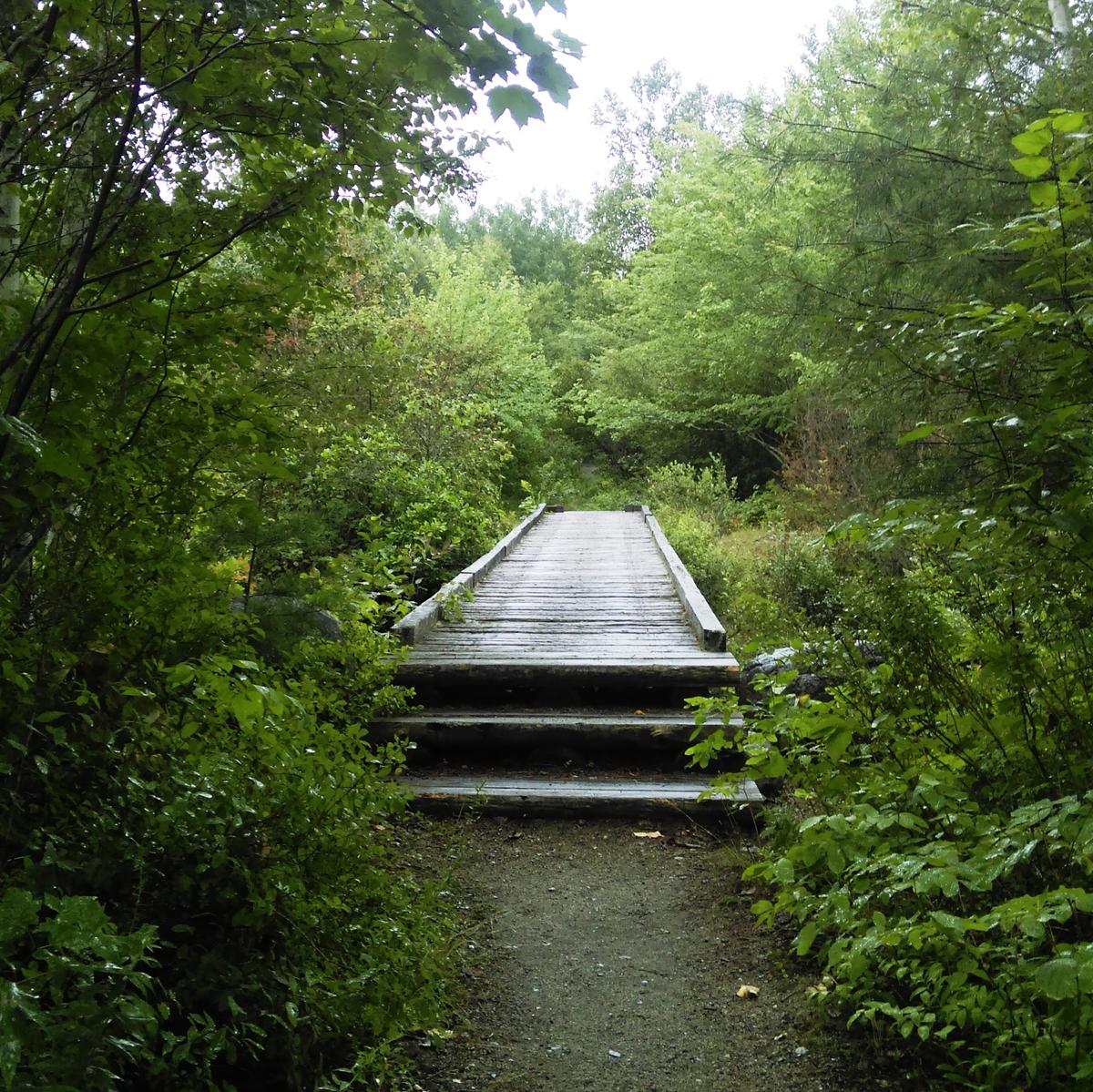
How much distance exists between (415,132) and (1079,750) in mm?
3253

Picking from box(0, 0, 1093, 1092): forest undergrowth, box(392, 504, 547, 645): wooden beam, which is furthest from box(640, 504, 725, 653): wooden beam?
box(0, 0, 1093, 1092): forest undergrowth

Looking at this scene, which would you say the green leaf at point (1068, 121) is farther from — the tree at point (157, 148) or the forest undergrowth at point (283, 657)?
the tree at point (157, 148)

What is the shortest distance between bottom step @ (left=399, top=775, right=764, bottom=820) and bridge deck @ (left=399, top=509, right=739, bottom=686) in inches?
40.3

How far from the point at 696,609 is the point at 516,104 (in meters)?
5.71

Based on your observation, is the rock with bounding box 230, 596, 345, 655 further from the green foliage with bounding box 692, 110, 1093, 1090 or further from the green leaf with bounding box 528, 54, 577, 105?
the green leaf with bounding box 528, 54, 577, 105

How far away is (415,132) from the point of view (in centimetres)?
361

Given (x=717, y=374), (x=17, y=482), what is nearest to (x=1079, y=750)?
(x=17, y=482)

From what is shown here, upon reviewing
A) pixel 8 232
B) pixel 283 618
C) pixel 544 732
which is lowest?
pixel 544 732

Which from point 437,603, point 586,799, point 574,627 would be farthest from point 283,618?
point 574,627

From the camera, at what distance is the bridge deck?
6082mm

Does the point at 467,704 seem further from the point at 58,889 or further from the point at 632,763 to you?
the point at 58,889

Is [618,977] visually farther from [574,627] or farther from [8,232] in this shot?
[574,627]

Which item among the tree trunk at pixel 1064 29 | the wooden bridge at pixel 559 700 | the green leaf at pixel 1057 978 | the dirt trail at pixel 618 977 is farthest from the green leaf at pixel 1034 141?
the tree trunk at pixel 1064 29

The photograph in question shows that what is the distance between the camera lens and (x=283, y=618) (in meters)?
4.36
